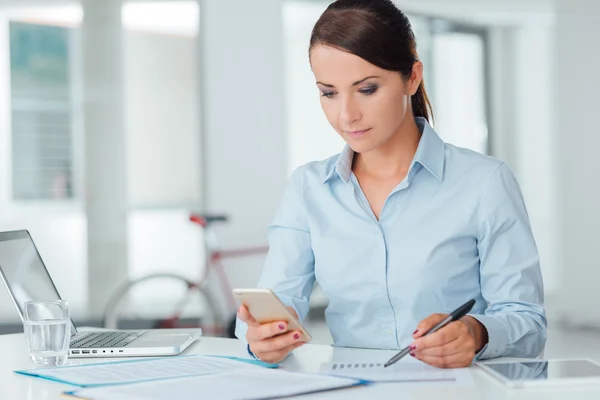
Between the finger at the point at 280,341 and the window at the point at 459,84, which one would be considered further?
the window at the point at 459,84

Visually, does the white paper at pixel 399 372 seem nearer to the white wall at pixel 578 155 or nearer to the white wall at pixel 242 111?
the white wall at pixel 242 111

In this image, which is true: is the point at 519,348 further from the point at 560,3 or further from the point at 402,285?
the point at 560,3

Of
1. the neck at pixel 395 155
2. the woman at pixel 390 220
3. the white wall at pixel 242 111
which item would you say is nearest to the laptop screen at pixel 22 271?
the woman at pixel 390 220

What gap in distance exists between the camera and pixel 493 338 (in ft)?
6.04

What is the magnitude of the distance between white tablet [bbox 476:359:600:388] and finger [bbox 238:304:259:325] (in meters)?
0.41

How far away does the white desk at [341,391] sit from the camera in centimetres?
152

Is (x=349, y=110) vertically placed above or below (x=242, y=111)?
below


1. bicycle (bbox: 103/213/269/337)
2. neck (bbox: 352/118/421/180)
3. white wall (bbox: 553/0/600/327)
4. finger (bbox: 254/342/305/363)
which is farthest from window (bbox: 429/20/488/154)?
finger (bbox: 254/342/305/363)

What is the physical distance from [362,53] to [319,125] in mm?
5431

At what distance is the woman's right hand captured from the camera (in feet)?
5.91

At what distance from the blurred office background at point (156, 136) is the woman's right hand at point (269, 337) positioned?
4.58 meters

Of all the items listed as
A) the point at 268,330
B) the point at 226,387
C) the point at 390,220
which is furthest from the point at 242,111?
the point at 226,387

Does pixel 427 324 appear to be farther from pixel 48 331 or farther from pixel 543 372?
pixel 48 331

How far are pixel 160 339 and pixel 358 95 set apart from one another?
2.13 ft
